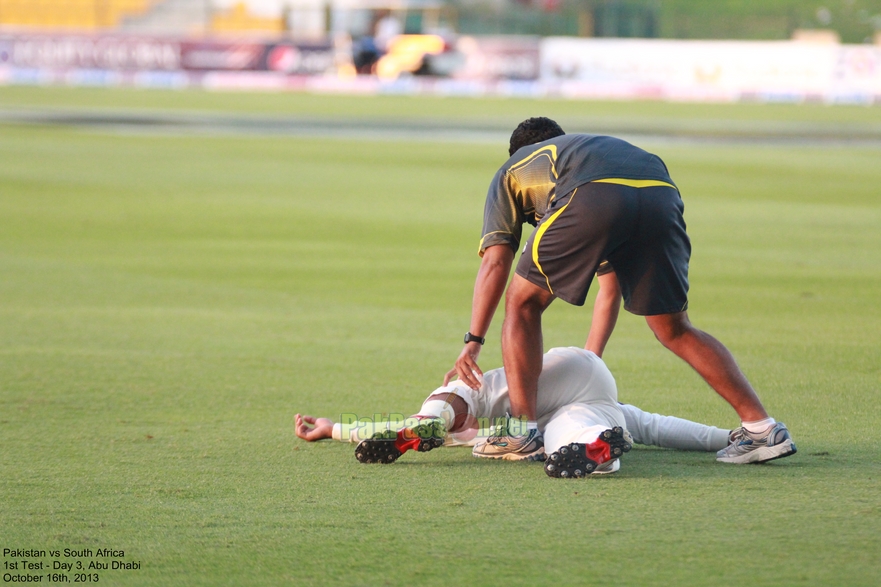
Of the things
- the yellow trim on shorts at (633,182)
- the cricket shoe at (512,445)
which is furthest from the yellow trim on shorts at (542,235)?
the cricket shoe at (512,445)

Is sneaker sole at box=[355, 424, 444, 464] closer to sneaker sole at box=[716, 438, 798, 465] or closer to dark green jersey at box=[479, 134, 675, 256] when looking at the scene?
dark green jersey at box=[479, 134, 675, 256]

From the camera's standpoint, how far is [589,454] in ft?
16.7

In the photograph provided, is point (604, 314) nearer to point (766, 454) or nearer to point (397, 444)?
point (766, 454)

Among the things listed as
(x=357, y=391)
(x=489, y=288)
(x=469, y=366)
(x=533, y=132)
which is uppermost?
(x=533, y=132)

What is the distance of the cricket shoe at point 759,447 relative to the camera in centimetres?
529

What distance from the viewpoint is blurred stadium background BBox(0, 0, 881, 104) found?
157 ft

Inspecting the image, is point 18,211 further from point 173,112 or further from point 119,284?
point 173,112

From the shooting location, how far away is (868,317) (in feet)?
32.2

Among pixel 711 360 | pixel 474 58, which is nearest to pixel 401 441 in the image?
pixel 711 360

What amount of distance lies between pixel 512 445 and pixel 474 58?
48.7 metres

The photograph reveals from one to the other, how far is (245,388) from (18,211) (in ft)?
33.2

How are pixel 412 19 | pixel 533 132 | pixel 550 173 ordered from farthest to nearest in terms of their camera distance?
1. pixel 412 19
2. pixel 533 132
3. pixel 550 173

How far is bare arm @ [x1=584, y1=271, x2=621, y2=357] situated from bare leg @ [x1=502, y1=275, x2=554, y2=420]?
776 mm

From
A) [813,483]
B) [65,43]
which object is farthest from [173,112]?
[813,483]
